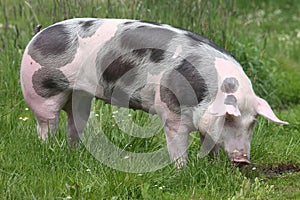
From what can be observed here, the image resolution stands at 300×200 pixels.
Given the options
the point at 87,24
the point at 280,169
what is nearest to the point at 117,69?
the point at 87,24

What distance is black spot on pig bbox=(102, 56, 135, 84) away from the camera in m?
4.73

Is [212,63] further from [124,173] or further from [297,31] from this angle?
[297,31]

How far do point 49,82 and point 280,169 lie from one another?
1831 mm

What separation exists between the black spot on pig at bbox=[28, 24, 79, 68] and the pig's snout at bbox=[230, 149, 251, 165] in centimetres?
127

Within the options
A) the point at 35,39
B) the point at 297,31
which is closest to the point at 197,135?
the point at 35,39

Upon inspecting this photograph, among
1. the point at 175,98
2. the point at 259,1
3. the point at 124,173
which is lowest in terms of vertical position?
the point at 259,1

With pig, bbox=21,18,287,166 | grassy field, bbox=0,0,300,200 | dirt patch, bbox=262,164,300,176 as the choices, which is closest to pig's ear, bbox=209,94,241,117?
pig, bbox=21,18,287,166

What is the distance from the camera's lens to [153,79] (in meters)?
4.65

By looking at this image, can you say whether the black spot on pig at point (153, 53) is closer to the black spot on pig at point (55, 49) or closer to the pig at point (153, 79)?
the pig at point (153, 79)

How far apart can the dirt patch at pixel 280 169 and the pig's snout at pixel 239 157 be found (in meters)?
0.64

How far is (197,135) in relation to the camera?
5.75 meters

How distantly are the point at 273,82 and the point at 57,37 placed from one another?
2947mm

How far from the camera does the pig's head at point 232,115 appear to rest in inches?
177

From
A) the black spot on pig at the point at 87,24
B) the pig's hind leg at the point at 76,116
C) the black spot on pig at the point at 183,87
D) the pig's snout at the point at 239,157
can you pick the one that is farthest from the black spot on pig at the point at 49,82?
the pig's snout at the point at 239,157
